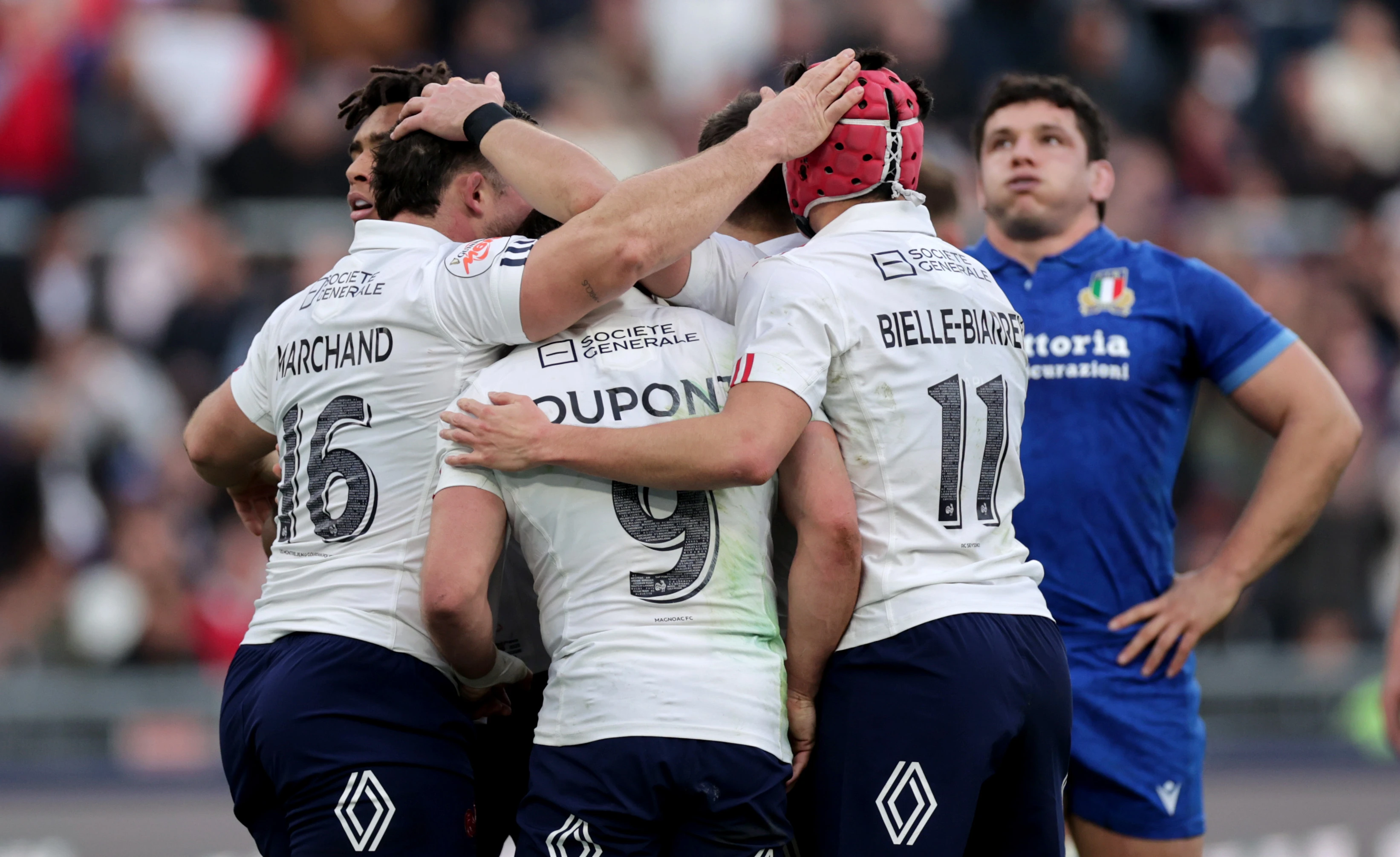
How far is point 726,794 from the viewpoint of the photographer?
3.74 meters

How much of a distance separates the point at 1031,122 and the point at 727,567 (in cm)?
257

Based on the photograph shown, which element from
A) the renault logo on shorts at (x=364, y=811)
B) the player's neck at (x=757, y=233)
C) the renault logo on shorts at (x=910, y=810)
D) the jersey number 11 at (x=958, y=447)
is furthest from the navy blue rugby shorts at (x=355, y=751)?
the player's neck at (x=757, y=233)

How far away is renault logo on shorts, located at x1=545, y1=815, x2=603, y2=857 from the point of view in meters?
3.71

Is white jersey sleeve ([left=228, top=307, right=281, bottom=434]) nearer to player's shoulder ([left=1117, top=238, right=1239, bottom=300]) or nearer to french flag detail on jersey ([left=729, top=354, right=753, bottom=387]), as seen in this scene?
french flag detail on jersey ([left=729, top=354, right=753, bottom=387])

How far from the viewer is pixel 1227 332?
5375mm

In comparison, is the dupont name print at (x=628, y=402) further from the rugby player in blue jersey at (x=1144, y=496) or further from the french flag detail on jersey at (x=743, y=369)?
the rugby player in blue jersey at (x=1144, y=496)

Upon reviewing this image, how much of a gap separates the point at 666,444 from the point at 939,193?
2.36m

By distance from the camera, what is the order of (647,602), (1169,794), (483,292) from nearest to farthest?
(647,602) → (483,292) → (1169,794)

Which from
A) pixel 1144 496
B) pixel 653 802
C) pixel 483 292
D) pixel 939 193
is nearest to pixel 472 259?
pixel 483 292

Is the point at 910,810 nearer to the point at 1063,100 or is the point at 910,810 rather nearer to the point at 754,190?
the point at 754,190

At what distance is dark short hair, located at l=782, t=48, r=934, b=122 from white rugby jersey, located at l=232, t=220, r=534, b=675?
951mm

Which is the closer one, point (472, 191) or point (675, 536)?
point (675, 536)

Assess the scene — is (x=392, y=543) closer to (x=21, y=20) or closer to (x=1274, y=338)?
(x=1274, y=338)

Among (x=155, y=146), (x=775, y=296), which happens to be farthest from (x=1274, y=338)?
(x=155, y=146)
